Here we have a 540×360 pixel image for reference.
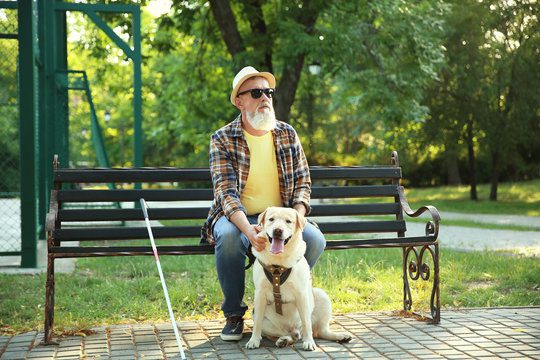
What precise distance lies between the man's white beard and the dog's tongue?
3.26 ft

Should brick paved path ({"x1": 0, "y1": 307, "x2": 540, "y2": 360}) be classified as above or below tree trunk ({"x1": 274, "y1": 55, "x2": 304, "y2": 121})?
below

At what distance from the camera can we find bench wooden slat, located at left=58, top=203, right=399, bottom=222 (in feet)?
19.2

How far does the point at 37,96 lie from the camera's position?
1077 centimetres

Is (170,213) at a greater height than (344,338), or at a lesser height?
greater

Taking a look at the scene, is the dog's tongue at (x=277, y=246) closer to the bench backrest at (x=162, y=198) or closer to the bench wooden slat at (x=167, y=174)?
the bench backrest at (x=162, y=198)

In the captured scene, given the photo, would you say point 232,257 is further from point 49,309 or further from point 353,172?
point 353,172

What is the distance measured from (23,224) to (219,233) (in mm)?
4127

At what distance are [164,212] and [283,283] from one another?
1.44 meters

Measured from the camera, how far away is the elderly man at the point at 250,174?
5273 mm

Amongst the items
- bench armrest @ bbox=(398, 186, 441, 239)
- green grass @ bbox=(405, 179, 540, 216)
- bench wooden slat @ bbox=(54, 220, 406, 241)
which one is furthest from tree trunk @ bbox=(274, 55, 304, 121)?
bench wooden slat @ bbox=(54, 220, 406, 241)

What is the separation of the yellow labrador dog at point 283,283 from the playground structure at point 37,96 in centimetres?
437

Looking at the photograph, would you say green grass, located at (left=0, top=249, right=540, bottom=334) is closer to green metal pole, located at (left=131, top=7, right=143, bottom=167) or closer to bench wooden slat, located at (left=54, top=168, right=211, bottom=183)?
bench wooden slat, located at (left=54, top=168, right=211, bottom=183)

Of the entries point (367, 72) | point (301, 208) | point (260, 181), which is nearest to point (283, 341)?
point (301, 208)

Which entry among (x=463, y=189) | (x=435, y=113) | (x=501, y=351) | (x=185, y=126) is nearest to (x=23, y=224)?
(x=501, y=351)
